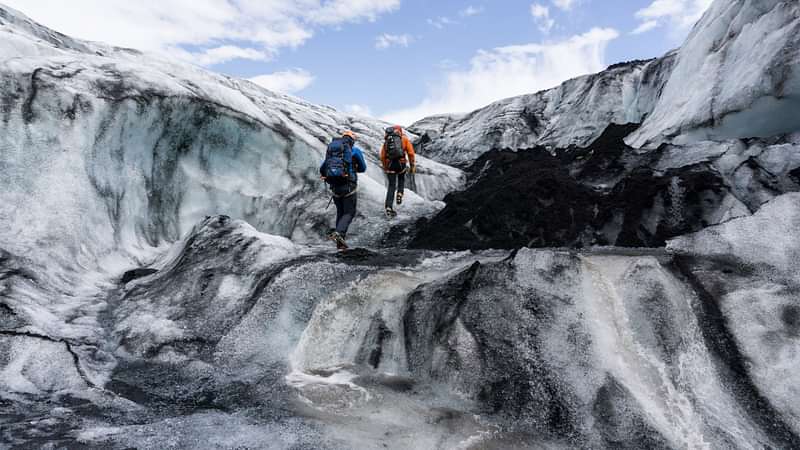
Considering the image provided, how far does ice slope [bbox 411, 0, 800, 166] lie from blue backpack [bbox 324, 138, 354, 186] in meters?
7.82

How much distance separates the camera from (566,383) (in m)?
4.00

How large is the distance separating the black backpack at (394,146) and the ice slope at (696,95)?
6.55 metres

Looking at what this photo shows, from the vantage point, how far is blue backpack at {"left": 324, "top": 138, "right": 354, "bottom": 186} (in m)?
7.70

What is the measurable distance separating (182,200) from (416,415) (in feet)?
→ 26.2

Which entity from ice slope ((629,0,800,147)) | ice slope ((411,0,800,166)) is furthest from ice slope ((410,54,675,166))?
ice slope ((629,0,800,147))

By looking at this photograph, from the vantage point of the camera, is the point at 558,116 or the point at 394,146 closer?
the point at 394,146

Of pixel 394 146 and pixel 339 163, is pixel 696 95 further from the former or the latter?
pixel 339 163

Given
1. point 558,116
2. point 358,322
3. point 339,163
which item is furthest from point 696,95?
point 558,116

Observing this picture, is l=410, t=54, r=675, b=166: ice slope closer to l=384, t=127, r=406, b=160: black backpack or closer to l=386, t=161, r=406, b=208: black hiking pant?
l=386, t=161, r=406, b=208: black hiking pant

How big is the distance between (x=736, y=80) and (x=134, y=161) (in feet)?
39.8

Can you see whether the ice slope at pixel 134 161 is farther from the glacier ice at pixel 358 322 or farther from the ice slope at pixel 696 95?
the ice slope at pixel 696 95

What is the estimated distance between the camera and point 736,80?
10773 millimetres

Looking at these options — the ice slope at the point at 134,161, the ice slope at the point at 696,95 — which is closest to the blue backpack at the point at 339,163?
the ice slope at the point at 134,161

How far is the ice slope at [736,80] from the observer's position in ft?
31.1
